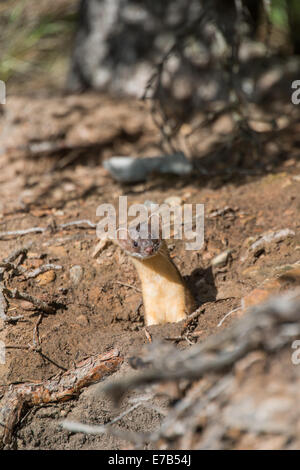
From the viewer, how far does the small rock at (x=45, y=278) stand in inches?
129

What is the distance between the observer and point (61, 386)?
270cm

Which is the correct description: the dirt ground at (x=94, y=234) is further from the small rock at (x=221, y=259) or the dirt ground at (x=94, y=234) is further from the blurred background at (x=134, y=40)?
the blurred background at (x=134, y=40)

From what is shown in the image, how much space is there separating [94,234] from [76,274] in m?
0.43

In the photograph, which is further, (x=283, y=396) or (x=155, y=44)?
(x=155, y=44)

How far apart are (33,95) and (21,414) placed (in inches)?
189

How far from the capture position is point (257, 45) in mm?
6324

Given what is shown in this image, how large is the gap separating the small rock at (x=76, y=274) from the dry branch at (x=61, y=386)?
0.70 m

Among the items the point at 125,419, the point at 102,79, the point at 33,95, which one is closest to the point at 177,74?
the point at 102,79

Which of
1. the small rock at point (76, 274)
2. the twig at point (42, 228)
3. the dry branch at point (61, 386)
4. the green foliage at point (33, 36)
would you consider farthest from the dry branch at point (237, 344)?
the green foliage at point (33, 36)

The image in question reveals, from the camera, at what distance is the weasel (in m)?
2.97

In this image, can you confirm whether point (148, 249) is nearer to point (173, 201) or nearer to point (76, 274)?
point (76, 274)

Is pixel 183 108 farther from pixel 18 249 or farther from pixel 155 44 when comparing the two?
pixel 18 249

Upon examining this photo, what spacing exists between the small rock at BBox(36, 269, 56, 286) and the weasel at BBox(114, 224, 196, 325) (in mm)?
633

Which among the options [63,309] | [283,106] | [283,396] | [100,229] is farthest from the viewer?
[283,106]
